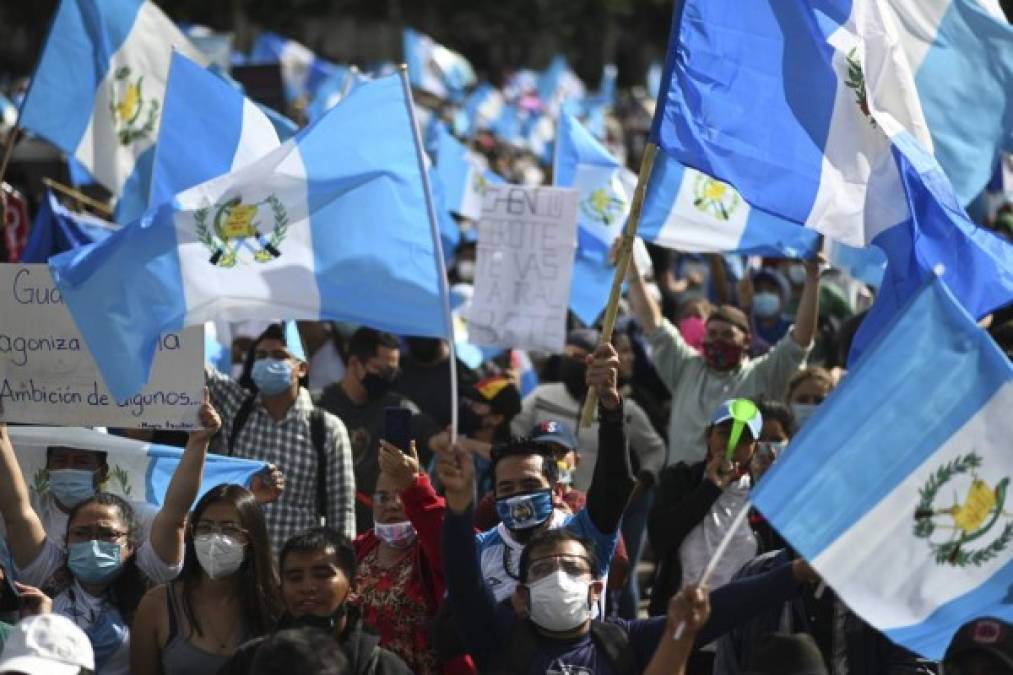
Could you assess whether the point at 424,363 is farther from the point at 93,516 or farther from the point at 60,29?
the point at 93,516

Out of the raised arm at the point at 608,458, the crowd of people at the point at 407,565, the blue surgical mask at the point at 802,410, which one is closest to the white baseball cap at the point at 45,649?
the crowd of people at the point at 407,565

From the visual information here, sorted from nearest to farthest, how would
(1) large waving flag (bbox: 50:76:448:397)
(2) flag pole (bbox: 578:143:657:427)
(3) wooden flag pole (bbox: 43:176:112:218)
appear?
(1) large waving flag (bbox: 50:76:448:397) → (2) flag pole (bbox: 578:143:657:427) → (3) wooden flag pole (bbox: 43:176:112:218)

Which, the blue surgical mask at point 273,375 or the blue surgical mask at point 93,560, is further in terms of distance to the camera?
the blue surgical mask at point 273,375

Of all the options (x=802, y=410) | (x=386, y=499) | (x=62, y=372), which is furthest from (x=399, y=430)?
(x=802, y=410)

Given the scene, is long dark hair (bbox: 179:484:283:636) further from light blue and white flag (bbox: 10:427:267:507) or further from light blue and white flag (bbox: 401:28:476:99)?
light blue and white flag (bbox: 401:28:476:99)

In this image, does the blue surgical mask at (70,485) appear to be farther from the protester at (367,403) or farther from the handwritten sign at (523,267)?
the handwritten sign at (523,267)

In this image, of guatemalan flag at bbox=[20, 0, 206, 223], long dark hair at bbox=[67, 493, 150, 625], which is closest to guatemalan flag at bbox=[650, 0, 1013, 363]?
long dark hair at bbox=[67, 493, 150, 625]

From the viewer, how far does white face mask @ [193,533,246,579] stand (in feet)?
19.6

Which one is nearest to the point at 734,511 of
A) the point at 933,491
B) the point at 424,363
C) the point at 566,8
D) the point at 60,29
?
the point at 933,491

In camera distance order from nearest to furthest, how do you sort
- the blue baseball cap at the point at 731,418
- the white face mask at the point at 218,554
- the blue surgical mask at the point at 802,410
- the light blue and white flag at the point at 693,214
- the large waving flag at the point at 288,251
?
1. the white face mask at the point at 218,554
2. the large waving flag at the point at 288,251
3. the blue baseball cap at the point at 731,418
4. the blue surgical mask at the point at 802,410
5. the light blue and white flag at the point at 693,214

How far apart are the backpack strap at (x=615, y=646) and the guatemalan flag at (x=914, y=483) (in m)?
0.67

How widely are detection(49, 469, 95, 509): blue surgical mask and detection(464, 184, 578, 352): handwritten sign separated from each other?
90.4 inches

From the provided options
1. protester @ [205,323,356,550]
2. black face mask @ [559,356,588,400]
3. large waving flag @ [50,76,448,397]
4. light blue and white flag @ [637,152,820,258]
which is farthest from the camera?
light blue and white flag @ [637,152,820,258]

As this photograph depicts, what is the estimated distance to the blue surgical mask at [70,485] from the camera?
22.4 ft
